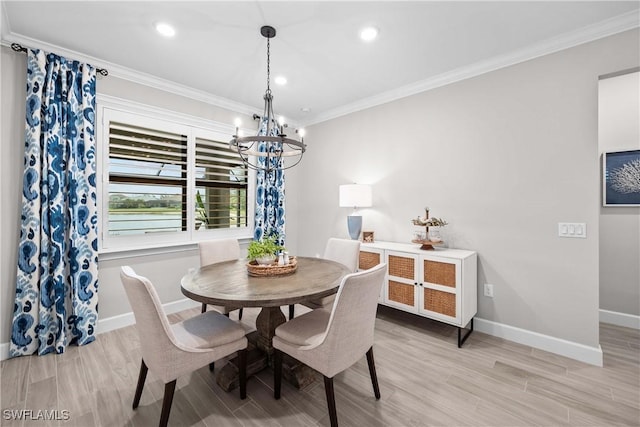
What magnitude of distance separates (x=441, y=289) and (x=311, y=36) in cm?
251

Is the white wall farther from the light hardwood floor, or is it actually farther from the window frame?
the window frame

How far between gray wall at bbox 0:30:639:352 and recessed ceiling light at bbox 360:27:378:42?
3.74 ft

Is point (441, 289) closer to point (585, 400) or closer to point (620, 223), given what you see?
point (585, 400)

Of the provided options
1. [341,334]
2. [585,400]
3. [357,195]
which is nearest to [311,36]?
[357,195]

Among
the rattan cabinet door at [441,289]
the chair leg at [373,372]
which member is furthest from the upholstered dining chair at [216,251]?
the rattan cabinet door at [441,289]

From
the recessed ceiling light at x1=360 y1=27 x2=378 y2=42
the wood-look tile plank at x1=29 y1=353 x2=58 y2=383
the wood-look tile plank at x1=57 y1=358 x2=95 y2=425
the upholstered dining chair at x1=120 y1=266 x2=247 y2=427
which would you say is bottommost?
the wood-look tile plank at x1=57 y1=358 x2=95 y2=425

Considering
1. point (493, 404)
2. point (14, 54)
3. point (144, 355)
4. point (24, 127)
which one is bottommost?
point (493, 404)

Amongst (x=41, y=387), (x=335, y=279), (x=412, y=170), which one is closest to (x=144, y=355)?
(x=41, y=387)

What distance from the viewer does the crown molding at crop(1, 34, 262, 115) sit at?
92.0 inches

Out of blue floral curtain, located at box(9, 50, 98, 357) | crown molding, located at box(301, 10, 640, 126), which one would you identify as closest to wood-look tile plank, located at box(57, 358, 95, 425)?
blue floral curtain, located at box(9, 50, 98, 357)

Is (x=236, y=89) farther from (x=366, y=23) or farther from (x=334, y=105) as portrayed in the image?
(x=366, y=23)

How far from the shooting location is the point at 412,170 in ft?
10.6

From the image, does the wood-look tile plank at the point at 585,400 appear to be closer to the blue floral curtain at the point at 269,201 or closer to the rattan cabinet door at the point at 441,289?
the rattan cabinet door at the point at 441,289

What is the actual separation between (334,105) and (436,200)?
1.91 meters
